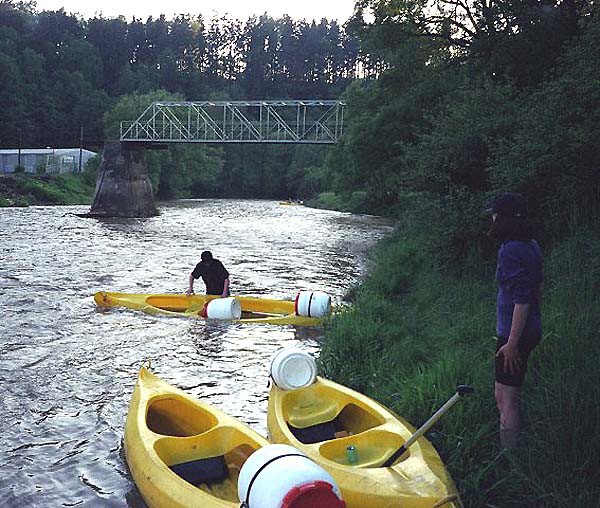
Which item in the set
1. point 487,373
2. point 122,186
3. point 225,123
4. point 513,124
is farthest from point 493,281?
point 225,123

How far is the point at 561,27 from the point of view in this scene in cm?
1274

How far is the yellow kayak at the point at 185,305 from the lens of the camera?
11.2 m

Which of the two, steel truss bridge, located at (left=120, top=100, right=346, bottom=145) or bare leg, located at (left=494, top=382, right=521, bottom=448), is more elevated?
steel truss bridge, located at (left=120, top=100, right=346, bottom=145)

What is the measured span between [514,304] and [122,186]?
40.4m

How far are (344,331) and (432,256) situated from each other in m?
4.07

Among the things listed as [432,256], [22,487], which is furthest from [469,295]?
[22,487]

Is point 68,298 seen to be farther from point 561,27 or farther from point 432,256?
point 561,27

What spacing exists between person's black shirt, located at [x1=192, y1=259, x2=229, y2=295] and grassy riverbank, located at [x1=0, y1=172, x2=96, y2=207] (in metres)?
34.6

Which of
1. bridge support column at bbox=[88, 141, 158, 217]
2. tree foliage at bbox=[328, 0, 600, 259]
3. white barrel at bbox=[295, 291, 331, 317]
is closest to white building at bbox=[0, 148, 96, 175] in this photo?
bridge support column at bbox=[88, 141, 158, 217]

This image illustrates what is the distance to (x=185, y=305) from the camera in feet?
37.6

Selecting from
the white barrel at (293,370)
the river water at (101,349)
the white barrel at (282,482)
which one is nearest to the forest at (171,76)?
the river water at (101,349)

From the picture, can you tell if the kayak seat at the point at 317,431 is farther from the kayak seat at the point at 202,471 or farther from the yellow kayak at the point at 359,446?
the kayak seat at the point at 202,471

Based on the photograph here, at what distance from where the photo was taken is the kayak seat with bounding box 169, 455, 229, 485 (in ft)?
15.8

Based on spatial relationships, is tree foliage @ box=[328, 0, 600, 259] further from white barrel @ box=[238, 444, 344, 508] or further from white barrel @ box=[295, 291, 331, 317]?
white barrel @ box=[238, 444, 344, 508]
